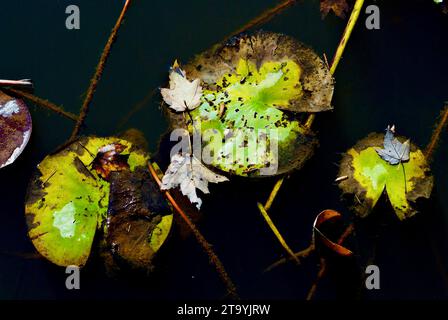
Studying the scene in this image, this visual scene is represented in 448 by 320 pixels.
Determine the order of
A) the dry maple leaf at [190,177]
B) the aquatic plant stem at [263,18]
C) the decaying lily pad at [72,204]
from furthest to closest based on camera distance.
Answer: the aquatic plant stem at [263,18] → the dry maple leaf at [190,177] → the decaying lily pad at [72,204]

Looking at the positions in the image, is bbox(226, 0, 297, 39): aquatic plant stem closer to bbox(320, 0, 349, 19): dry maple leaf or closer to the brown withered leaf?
bbox(320, 0, 349, 19): dry maple leaf

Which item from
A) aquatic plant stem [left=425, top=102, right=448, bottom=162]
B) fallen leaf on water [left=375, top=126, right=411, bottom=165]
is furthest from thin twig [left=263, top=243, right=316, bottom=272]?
aquatic plant stem [left=425, top=102, right=448, bottom=162]

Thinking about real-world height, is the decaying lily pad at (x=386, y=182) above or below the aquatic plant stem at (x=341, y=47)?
below

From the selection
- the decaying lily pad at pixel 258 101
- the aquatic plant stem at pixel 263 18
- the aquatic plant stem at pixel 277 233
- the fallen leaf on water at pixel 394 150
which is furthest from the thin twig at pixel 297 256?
the aquatic plant stem at pixel 263 18

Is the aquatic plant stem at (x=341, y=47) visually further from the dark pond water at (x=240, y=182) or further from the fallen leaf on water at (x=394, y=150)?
the fallen leaf on water at (x=394, y=150)

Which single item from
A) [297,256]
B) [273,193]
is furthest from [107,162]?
[297,256]
